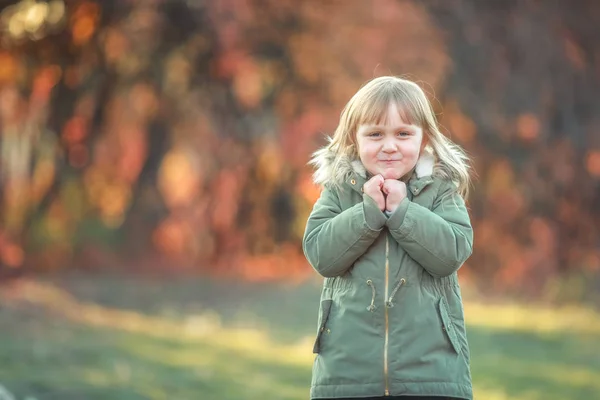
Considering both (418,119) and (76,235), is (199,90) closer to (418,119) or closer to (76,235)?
(76,235)

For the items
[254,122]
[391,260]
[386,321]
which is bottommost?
[386,321]

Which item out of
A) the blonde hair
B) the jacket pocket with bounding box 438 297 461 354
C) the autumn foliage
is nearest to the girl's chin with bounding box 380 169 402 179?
the blonde hair

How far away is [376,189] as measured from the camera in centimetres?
221

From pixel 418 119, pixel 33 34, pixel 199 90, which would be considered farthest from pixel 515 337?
pixel 418 119

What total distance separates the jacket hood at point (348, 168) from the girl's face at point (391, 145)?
4 cm

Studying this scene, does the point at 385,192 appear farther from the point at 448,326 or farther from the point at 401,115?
the point at 448,326

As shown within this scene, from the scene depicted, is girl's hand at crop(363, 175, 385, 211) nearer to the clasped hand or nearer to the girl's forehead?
the clasped hand

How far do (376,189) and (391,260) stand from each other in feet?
0.53

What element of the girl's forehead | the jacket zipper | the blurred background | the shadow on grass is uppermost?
the blurred background

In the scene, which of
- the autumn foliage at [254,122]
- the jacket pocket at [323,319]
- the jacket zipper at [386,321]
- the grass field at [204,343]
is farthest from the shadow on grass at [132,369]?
the jacket zipper at [386,321]

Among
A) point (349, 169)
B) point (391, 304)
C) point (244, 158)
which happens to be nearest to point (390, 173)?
point (349, 169)

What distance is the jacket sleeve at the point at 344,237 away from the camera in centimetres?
218

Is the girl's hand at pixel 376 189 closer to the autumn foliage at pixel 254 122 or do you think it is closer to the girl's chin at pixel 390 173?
the girl's chin at pixel 390 173

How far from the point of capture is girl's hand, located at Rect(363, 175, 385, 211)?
2.21 meters
